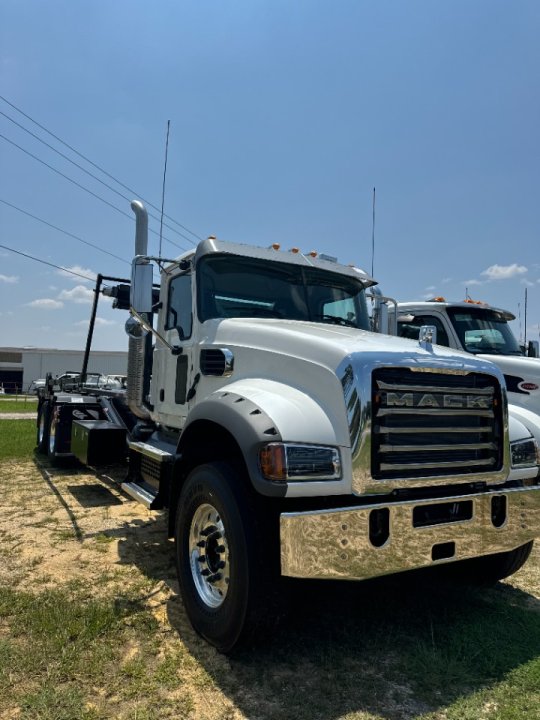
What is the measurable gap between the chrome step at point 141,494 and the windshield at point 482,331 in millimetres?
4896

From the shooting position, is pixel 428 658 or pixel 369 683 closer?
pixel 369 683

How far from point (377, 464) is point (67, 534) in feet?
12.1

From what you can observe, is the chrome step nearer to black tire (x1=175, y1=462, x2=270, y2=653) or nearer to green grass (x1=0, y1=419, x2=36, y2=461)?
black tire (x1=175, y1=462, x2=270, y2=653)

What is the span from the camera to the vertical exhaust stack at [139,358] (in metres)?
5.37

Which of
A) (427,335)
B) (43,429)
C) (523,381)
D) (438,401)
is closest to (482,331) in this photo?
(523,381)

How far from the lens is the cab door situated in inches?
189

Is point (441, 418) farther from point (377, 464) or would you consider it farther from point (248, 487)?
point (248, 487)

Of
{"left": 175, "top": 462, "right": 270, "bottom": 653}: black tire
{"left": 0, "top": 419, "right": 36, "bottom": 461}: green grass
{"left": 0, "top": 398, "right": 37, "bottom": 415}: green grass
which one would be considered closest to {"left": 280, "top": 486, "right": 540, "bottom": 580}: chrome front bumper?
{"left": 175, "top": 462, "right": 270, "bottom": 653}: black tire

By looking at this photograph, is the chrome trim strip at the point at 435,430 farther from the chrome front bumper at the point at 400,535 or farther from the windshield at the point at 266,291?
the windshield at the point at 266,291

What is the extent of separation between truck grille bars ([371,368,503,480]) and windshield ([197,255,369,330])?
172 centimetres

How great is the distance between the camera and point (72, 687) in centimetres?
282

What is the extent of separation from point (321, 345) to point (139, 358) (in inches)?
109

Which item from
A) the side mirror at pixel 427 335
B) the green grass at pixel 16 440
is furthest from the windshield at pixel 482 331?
the green grass at pixel 16 440

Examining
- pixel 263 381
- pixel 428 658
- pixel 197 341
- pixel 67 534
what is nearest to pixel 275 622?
pixel 428 658
